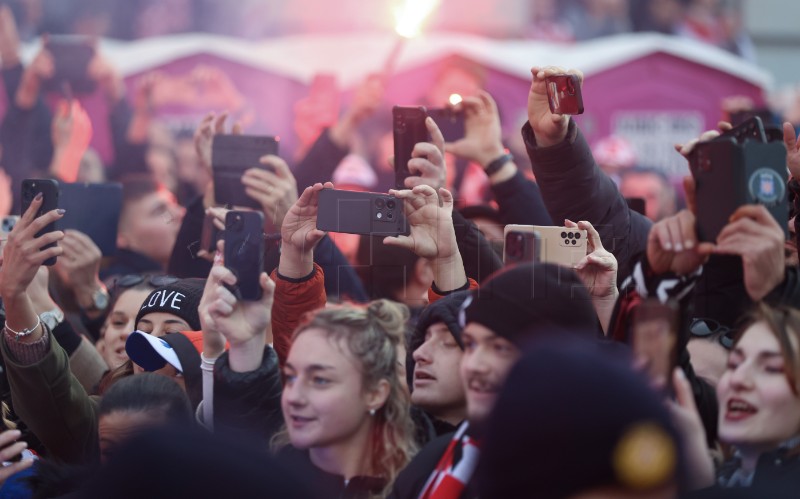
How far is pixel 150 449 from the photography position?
4.60ft

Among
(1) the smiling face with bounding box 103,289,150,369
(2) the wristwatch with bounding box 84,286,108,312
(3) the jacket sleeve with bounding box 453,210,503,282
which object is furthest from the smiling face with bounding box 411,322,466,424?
(2) the wristwatch with bounding box 84,286,108,312

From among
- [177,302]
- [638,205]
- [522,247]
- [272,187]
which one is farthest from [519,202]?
[522,247]

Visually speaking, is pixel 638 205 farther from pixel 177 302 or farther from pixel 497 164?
pixel 177 302

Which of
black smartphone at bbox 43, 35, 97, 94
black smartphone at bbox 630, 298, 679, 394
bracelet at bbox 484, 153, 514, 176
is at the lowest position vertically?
black smartphone at bbox 630, 298, 679, 394

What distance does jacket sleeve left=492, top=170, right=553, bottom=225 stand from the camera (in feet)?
12.5

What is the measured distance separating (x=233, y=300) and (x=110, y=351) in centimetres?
132

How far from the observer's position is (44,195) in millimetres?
3129

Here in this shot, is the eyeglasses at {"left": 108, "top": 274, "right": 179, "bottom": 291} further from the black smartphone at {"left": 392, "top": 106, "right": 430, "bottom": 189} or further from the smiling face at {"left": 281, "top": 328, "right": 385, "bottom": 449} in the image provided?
the smiling face at {"left": 281, "top": 328, "right": 385, "bottom": 449}

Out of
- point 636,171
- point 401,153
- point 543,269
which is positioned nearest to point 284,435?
point 543,269

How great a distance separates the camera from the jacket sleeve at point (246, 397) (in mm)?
2572

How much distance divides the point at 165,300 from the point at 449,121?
120 cm

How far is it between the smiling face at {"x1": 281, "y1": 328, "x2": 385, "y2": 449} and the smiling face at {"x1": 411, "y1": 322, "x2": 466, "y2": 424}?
0.20 m

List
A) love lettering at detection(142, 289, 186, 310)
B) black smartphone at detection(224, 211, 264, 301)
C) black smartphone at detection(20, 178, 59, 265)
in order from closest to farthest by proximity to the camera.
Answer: black smartphone at detection(224, 211, 264, 301), black smartphone at detection(20, 178, 59, 265), love lettering at detection(142, 289, 186, 310)

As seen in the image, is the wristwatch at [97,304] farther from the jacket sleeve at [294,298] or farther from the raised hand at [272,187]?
the jacket sleeve at [294,298]
